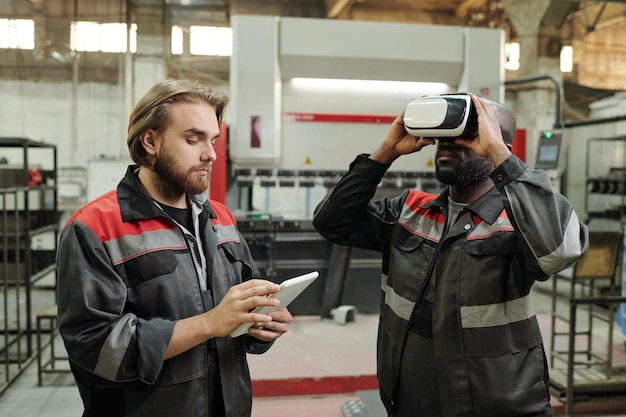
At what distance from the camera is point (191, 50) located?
25.8 ft

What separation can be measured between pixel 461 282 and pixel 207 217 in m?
0.66

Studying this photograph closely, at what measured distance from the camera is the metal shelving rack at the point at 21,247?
11.4ft

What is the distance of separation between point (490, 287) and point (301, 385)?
2047 mm

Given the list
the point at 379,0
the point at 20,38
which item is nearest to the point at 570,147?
the point at 379,0

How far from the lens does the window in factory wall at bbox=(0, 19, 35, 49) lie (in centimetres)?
736

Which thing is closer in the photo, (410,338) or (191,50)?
(410,338)

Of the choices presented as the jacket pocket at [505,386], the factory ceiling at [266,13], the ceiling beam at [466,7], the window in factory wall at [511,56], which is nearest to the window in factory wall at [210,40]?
the factory ceiling at [266,13]

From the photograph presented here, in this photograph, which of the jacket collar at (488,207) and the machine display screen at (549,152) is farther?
the machine display screen at (549,152)

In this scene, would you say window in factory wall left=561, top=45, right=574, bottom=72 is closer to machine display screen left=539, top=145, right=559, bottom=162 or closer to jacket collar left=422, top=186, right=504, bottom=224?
machine display screen left=539, top=145, right=559, bottom=162

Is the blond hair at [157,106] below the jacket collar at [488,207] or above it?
above

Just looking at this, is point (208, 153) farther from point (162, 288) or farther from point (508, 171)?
point (508, 171)

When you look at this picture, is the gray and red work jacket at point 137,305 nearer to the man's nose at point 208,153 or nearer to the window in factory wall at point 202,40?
the man's nose at point 208,153

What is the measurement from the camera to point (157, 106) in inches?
48.1

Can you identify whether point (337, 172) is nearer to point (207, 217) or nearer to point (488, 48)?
point (488, 48)
